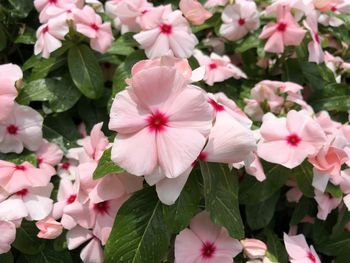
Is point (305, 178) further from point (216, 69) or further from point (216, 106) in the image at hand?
point (216, 69)

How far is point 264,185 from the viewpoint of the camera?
1229 millimetres

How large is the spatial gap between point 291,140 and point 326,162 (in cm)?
9

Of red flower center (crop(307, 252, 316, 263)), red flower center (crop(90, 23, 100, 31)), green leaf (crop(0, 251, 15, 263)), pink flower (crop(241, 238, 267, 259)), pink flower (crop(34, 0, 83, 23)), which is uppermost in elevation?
pink flower (crop(34, 0, 83, 23))

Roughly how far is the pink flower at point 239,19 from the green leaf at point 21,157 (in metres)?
0.69

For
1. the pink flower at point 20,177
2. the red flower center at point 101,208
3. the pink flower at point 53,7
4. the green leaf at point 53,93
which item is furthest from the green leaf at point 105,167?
the pink flower at point 53,7

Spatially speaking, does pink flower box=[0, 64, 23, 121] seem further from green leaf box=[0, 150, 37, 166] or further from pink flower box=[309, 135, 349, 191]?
pink flower box=[309, 135, 349, 191]

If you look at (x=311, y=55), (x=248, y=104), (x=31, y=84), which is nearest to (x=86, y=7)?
(x=31, y=84)

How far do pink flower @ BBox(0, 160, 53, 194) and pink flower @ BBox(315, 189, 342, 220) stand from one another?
661 millimetres

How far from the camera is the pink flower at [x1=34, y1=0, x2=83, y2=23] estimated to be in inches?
54.2

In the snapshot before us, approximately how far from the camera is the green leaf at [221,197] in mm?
986

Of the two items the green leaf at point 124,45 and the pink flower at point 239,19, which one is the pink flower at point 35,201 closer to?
the green leaf at point 124,45

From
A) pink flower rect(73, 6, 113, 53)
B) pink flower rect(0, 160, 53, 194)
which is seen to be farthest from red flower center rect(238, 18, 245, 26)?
pink flower rect(0, 160, 53, 194)

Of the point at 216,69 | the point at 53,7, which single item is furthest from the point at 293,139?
the point at 53,7

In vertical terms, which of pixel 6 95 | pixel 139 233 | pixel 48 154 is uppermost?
pixel 6 95
